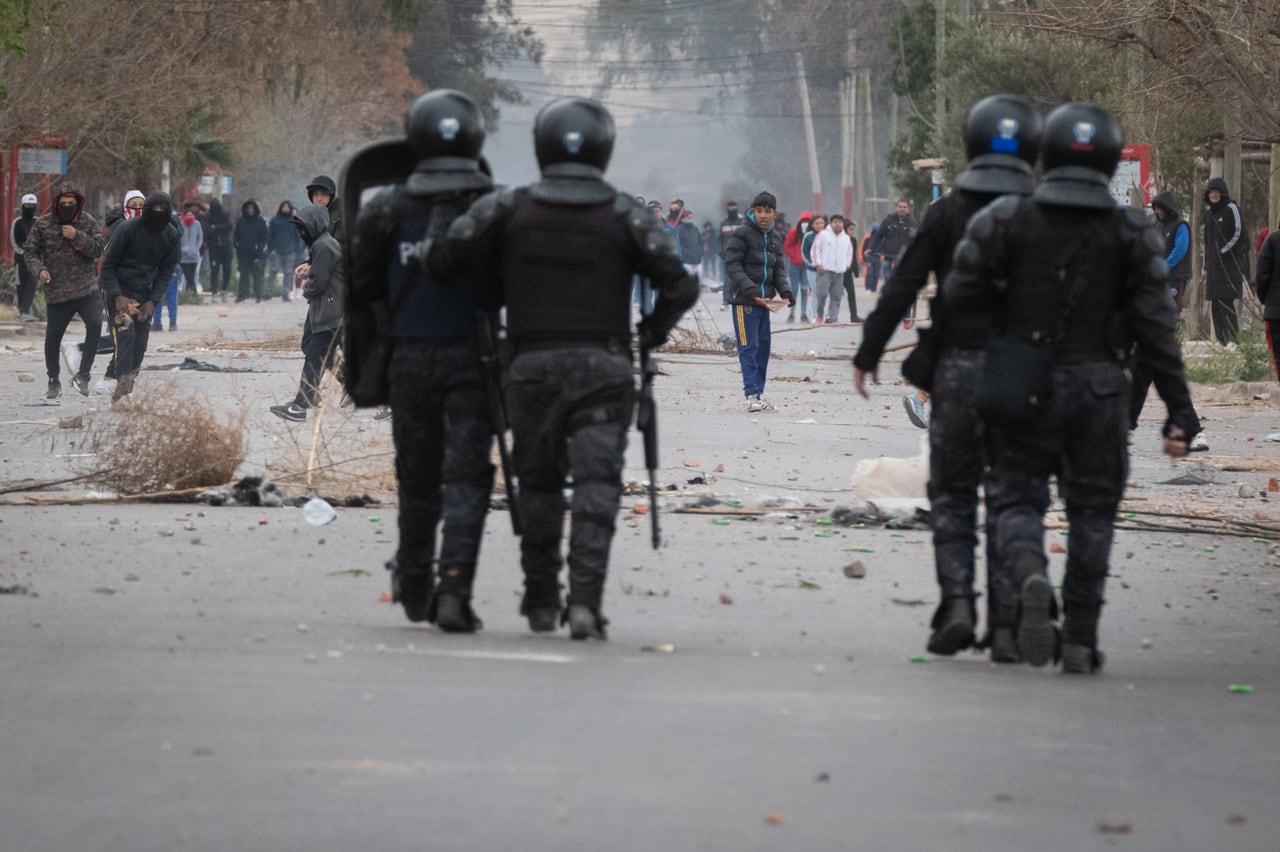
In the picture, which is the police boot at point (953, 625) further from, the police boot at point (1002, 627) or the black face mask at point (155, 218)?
the black face mask at point (155, 218)

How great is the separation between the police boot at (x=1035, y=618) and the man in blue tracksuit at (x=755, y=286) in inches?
407

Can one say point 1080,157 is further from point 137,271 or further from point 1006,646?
point 137,271

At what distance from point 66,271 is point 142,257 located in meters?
1.02

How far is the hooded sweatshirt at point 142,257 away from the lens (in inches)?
636

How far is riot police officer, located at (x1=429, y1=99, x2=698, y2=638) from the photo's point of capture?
6.66m

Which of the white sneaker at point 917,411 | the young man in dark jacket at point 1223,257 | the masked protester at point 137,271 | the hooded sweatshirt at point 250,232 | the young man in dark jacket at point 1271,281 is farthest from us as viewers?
the hooded sweatshirt at point 250,232

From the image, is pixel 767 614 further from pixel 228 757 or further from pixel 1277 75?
pixel 1277 75

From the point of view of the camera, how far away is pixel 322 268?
1431 centimetres

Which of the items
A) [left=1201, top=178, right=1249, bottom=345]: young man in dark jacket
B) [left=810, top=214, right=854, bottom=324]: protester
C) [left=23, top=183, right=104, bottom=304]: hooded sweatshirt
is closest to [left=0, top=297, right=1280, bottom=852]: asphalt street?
[left=23, top=183, right=104, bottom=304]: hooded sweatshirt

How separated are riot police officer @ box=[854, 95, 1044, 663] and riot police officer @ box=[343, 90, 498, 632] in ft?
4.22

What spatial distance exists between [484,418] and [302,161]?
2192 inches

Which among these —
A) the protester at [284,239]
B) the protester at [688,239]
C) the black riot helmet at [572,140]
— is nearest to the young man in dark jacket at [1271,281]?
the black riot helmet at [572,140]

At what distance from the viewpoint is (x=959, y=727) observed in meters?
5.57

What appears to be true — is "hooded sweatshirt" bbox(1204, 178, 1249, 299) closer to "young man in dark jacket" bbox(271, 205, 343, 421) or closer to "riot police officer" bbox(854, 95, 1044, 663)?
"young man in dark jacket" bbox(271, 205, 343, 421)
